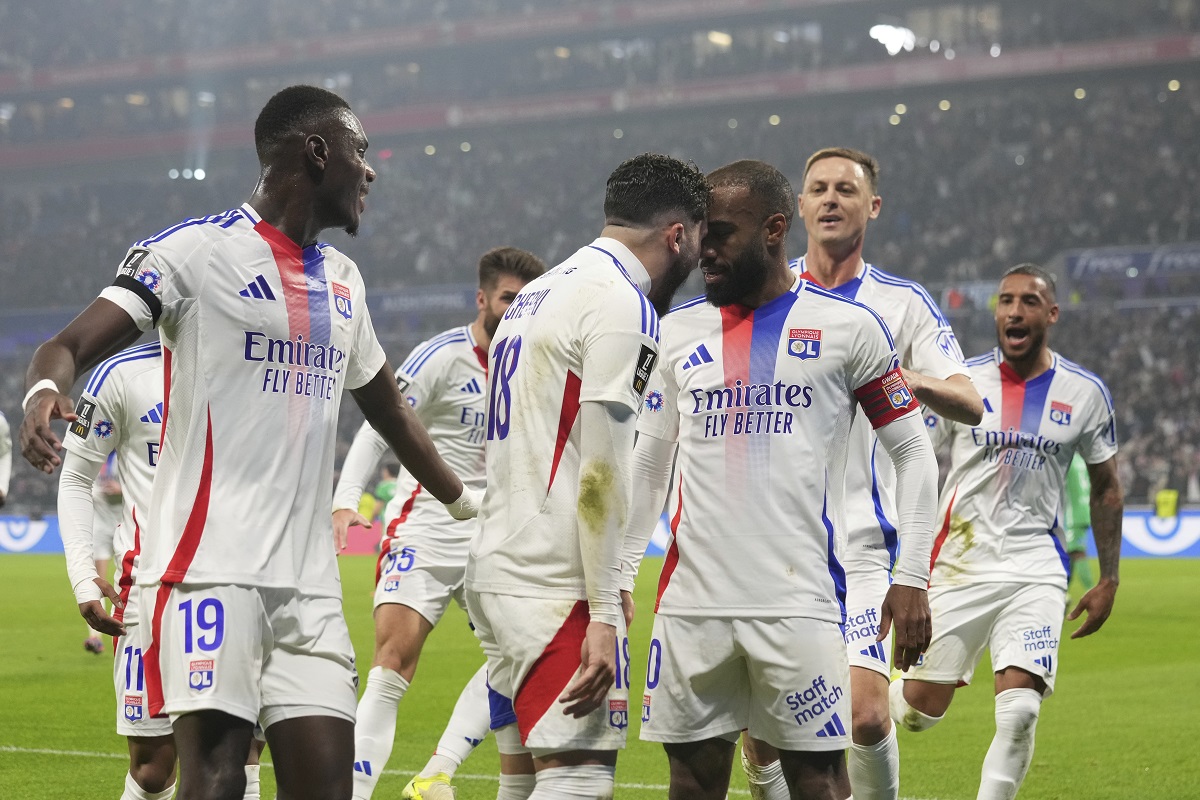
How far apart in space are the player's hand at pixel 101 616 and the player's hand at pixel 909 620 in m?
2.42

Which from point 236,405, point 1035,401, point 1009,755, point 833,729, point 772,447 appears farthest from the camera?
point 1035,401

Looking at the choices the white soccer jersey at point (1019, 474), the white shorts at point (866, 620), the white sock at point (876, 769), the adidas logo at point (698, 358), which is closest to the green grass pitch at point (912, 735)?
the white soccer jersey at point (1019, 474)

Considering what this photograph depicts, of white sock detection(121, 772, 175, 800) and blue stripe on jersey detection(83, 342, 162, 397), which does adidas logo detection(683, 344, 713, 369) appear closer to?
blue stripe on jersey detection(83, 342, 162, 397)

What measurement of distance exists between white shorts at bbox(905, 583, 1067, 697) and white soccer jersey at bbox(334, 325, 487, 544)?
7.33ft

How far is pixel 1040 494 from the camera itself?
21.2ft

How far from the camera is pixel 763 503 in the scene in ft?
13.1

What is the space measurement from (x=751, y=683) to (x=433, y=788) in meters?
2.61

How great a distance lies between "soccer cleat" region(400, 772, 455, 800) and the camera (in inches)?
242

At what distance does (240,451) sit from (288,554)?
0.27 meters

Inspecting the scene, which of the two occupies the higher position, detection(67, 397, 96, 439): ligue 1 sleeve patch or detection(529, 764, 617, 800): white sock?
detection(67, 397, 96, 439): ligue 1 sleeve patch

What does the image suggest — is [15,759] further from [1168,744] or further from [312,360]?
[1168,744]

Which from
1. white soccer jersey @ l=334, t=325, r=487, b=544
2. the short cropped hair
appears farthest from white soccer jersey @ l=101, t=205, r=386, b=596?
white soccer jersey @ l=334, t=325, r=487, b=544

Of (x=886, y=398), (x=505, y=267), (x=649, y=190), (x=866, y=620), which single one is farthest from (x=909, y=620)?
(x=505, y=267)

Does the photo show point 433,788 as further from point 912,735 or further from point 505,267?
point 912,735
